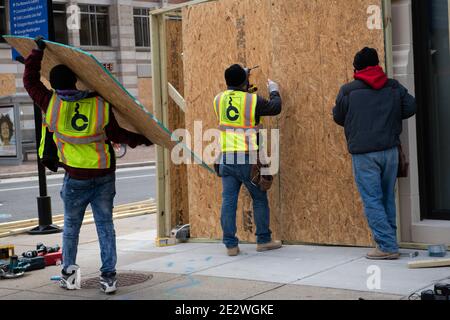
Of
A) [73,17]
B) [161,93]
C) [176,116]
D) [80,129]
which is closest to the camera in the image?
[80,129]

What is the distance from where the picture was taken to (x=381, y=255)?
23.9 feet

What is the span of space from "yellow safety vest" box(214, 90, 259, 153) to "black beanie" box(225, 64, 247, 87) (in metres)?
0.10

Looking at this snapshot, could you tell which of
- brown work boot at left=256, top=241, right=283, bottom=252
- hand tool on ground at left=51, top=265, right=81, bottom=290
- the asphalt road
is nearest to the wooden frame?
brown work boot at left=256, top=241, right=283, bottom=252

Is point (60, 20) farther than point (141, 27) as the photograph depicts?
No

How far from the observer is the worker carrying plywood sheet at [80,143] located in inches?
256

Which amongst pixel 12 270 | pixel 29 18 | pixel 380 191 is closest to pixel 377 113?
pixel 380 191

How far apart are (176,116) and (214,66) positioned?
3.49 ft

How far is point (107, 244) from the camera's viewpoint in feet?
21.9

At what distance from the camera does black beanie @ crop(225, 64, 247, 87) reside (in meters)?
7.94

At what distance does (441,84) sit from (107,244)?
3.76m

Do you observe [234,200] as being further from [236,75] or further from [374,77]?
[374,77]

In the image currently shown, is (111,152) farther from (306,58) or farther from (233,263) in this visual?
(306,58)

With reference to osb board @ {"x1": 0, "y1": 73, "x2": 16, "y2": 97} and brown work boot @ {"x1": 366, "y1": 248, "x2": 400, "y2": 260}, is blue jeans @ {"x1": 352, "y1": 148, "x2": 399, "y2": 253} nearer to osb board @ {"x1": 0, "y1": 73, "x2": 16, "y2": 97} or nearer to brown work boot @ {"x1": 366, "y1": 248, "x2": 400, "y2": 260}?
brown work boot @ {"x1": 366, "y1": 248, "x2": 400, "y2": 260}

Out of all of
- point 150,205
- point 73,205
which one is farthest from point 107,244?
point 150,205
